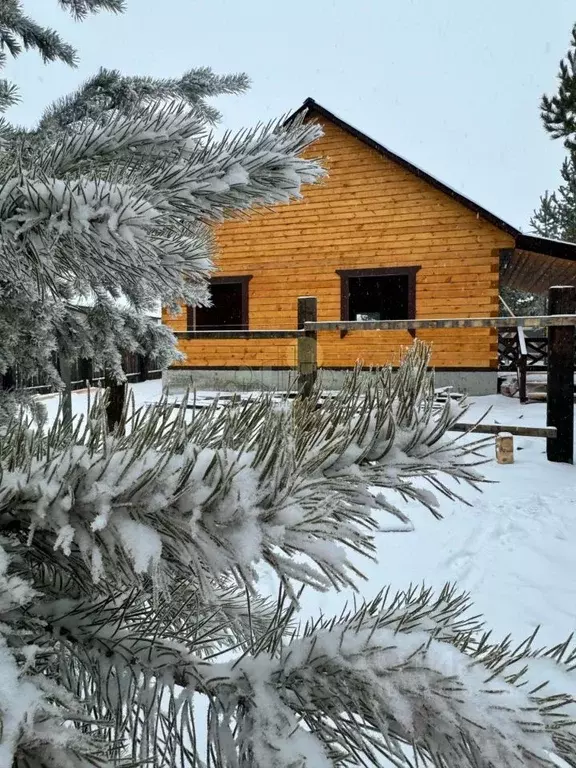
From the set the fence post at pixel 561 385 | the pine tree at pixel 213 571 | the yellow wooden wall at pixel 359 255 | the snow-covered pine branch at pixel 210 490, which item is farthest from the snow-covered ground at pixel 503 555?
the yellow wooden wall at pixel 359 255

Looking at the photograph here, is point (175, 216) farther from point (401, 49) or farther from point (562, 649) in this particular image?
point (401, 49)

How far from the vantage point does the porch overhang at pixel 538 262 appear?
1083cm

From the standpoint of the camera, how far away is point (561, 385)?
537 cm

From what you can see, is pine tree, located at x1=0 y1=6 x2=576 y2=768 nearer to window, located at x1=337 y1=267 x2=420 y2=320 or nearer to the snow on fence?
the snow on fence

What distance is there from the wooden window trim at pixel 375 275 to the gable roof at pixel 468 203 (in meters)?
1.71

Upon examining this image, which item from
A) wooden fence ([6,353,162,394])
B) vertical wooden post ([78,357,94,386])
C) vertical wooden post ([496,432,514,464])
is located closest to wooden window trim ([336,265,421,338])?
vertical wooden post ([496,432,514,464])

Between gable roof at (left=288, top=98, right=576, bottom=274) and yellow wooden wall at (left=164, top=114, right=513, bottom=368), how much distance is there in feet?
0.52

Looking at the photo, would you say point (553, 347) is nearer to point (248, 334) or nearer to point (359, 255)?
point (248, 334)

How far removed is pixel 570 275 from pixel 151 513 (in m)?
16.0

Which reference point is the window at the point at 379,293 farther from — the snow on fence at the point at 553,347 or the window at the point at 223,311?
the snow on fence at the point at 553,347

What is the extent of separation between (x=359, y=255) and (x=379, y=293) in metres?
4.59

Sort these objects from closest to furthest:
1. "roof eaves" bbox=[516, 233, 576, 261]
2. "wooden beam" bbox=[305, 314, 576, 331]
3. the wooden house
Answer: "wooden beam" bbox=[305, 314, 576, 331] < "roof eaves" bbox=[516, 233, 576, 261] < the wooden house

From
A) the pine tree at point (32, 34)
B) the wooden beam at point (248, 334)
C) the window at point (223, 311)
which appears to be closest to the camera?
the pine tree at point (32, 34)

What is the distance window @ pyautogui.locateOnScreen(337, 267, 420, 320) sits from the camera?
12.4m
